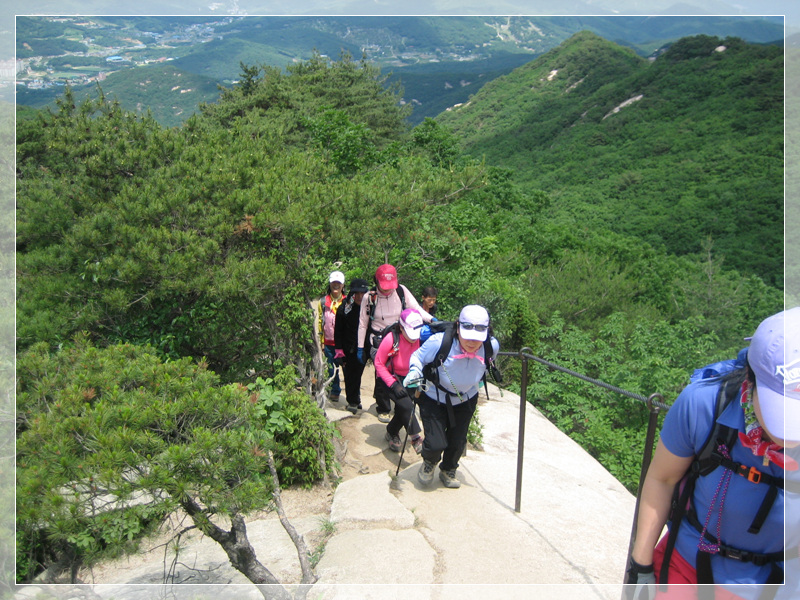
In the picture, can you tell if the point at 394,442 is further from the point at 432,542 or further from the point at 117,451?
the point at 117,451

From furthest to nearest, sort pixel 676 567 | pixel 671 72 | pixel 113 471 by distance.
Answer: pixel 671 72
pixel 113 471
pixel 676 567

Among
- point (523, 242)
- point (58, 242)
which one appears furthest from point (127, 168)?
point (523, 242)

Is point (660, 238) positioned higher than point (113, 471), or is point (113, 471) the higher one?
point (113, 471)

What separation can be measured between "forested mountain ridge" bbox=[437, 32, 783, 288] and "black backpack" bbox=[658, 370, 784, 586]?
38470mm

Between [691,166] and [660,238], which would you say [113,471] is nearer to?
[660,238]

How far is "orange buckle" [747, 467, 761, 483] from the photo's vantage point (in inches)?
75.5

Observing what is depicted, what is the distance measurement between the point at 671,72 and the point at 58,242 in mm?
81213

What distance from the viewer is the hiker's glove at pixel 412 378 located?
158 inches

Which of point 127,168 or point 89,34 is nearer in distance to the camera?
point 127,168

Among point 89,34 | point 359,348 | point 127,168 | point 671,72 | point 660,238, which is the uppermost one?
point 671,72

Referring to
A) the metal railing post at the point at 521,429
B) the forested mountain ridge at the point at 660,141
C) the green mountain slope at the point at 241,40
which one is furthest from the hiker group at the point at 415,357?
the forested mountain ridge at the point at 660,141

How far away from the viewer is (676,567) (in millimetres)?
2137

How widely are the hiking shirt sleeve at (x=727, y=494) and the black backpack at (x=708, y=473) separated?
0.05 ft

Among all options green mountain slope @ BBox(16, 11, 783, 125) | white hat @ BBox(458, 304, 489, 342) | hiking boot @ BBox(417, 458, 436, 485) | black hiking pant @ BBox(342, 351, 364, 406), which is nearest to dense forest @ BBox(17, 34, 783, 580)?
black hiking pant @ BBox(342, 351, 364, 406)
